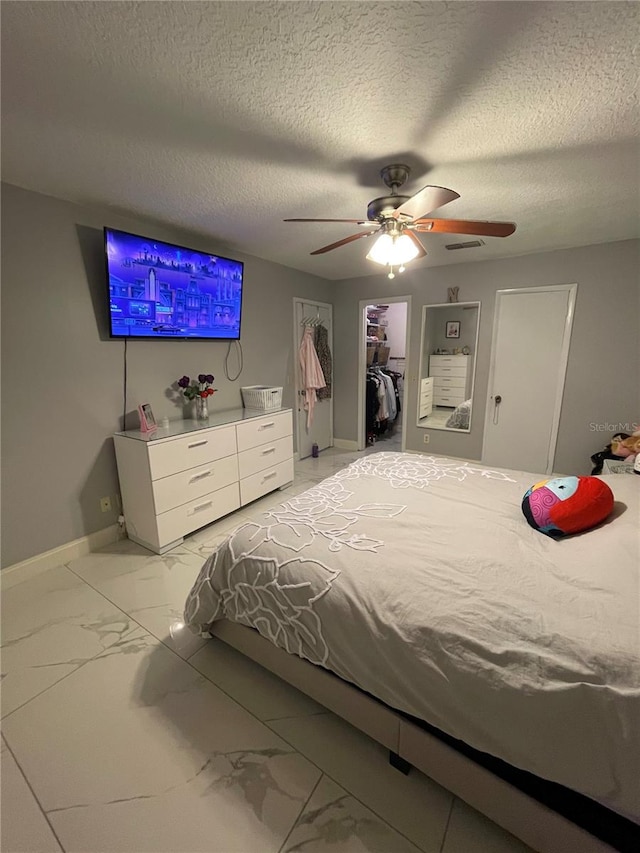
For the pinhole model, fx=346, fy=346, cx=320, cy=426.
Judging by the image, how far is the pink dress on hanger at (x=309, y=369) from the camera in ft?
14.1

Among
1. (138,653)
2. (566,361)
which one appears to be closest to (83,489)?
(138,653)

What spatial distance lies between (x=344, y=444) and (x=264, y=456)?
6.52 feet

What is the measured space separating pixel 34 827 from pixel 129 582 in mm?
1207

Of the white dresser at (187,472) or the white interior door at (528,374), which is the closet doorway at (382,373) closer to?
the white interior door at (528,374)

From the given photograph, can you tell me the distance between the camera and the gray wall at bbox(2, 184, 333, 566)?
207 cm

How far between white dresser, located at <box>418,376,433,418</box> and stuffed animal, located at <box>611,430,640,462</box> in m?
1.93

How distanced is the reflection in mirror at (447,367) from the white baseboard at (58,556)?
355cm

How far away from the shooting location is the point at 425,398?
4453 millimetres

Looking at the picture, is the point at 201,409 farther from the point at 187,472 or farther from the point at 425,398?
the point at 425,398

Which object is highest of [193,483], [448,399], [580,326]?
[580,326]

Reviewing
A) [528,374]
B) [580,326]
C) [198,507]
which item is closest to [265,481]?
[198,507]

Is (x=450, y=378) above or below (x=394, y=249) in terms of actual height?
below

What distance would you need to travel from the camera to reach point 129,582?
2217mm

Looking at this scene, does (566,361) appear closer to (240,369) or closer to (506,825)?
(240,369)
